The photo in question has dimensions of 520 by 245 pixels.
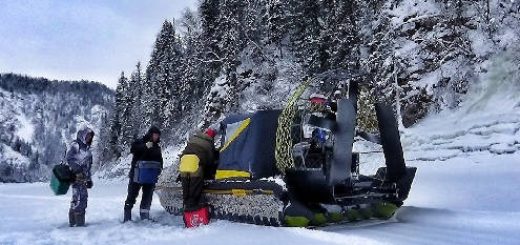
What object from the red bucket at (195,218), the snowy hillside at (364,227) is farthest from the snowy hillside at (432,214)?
the red bucket at (195,218)

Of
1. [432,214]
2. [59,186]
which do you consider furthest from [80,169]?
[432,214]

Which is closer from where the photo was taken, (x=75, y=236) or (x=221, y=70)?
(x=75, y=236)

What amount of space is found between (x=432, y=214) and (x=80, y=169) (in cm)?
559

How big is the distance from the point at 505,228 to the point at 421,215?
53.8 inches

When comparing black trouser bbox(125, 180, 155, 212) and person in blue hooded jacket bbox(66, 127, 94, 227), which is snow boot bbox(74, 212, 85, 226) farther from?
black trouser bbox(125, 180, 155, 212)

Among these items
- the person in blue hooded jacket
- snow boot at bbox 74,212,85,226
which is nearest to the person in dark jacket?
the person in blue hooded jacket

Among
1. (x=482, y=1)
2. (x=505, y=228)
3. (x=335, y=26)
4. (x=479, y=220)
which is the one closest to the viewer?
(x=505, y=228)

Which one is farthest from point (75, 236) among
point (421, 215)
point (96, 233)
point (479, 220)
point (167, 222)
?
point (479, 220)

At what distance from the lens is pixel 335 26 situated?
2670 cm

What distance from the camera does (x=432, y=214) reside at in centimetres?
708

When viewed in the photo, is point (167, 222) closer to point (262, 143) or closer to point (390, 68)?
point (262, 143)

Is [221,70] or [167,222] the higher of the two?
[221,70]

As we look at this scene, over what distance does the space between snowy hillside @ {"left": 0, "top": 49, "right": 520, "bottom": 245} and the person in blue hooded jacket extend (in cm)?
31

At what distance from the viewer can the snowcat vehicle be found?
20.0 feet
